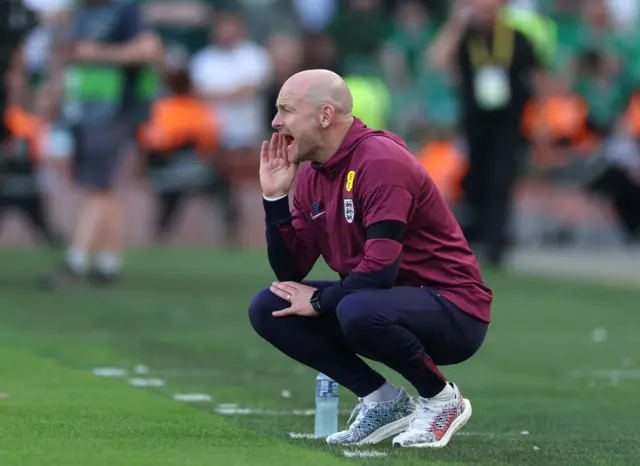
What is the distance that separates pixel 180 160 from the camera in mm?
19906

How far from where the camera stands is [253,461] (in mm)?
5449

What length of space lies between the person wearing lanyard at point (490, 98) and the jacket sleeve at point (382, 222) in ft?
35.0

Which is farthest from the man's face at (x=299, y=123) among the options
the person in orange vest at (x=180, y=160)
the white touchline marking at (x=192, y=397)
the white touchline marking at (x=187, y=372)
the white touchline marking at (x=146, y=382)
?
the person in orange vest at (x=180, y=160)

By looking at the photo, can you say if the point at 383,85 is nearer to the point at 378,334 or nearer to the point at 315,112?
the point at 315,112

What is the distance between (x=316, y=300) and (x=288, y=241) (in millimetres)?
264

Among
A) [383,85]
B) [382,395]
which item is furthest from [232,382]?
[383,85]

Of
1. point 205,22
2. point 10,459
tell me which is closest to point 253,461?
point 10,459

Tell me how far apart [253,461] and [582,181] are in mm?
15348

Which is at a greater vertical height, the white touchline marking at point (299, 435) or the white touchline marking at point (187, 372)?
the white touchline marking at point (299, 435)

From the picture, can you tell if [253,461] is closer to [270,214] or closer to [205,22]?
[270,214]

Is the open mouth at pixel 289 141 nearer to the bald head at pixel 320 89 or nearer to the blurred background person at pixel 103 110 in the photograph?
the bald head at pixel 320 89

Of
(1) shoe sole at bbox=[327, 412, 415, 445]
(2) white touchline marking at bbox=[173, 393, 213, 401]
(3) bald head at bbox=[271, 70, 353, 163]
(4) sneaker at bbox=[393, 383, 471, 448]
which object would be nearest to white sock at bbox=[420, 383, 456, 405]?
(4) sneaker at bbox=[393, 383, 471, 448]

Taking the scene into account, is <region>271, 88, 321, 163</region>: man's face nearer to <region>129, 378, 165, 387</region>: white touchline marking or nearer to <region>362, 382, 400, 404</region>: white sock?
<region>362, 382, 400, 404</region>: white sock

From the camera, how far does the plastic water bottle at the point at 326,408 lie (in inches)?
246
